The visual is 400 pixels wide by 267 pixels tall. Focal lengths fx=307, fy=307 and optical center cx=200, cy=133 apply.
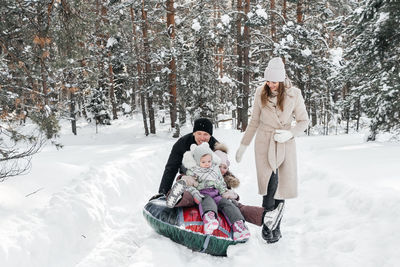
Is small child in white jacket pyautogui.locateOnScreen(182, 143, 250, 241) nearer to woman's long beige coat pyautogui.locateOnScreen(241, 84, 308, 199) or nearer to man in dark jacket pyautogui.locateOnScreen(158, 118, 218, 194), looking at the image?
man in dark jacket pyautogui.locateOnScreen(158, 118, 218, 194)

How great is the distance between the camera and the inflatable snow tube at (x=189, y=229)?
3904mm

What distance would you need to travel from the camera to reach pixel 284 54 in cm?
1498

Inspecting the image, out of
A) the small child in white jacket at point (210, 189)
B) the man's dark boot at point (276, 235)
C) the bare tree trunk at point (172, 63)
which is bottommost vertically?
the man's dark boot at point (276, 235)

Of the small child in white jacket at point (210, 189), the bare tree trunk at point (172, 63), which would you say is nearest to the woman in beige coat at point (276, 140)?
the small child in white jacket at point (210, 189)

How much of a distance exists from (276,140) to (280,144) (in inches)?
4.9

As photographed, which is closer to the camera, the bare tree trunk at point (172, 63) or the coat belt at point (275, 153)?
the coat belt at point (275, 153)

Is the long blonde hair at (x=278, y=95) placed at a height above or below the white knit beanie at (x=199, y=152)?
above

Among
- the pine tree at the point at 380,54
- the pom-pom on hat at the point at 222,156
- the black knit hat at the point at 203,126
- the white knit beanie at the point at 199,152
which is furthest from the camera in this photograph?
the pine tree at the point at 380,54

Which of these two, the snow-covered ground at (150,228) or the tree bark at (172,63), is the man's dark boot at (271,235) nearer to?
the snow-covered ground at (150,228)

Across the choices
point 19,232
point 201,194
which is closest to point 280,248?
point 201,194

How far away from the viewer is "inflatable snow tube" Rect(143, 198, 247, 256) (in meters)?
3.90

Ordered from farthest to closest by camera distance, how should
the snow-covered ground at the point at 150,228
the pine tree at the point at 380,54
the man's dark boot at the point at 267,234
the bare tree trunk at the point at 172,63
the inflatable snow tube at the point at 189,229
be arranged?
the bare tree trunk at the point at 172,63
the pine tree at the point at 380,54
the man's dark boot at the point at 267,234
the inflatable snow tube at the point at 189,229
the snow-covered ground at the point at 150,228

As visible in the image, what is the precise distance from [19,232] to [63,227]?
2.26 ft

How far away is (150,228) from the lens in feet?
16.4
